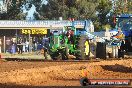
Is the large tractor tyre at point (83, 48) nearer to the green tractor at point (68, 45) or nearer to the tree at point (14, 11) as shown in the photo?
the green tractor at point (68, 45)

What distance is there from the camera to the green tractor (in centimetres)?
2830

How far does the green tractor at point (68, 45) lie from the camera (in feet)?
92.8

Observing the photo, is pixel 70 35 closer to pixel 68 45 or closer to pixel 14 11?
pixel 68 45

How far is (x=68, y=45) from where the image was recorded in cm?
2850

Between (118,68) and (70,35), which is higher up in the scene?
(70,35)

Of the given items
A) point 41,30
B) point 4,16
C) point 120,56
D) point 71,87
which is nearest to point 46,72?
point 71,87

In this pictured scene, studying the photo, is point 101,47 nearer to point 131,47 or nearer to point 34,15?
point 131,47

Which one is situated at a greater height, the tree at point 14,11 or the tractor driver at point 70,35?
the tree at point 14,11

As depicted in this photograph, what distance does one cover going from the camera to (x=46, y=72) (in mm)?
18391

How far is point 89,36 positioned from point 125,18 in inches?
107

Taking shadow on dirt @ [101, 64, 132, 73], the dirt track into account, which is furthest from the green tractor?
shadow on dirt @ [101, 64, 132, 73]

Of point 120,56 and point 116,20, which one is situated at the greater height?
point 116,20

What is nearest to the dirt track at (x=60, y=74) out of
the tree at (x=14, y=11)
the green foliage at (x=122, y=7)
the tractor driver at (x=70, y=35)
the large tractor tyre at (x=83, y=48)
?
the large tractor tyre at (x=83, y=48)

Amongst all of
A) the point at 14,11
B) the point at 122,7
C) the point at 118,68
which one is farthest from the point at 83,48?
the point at 14,11
